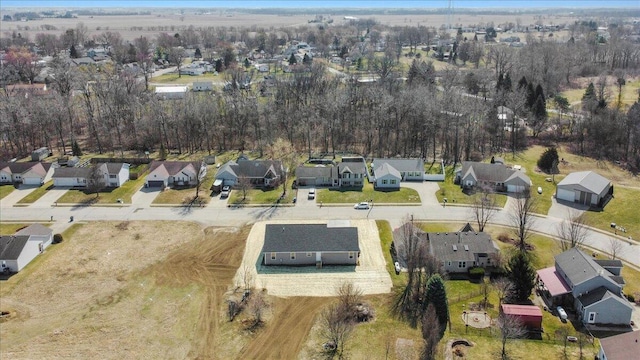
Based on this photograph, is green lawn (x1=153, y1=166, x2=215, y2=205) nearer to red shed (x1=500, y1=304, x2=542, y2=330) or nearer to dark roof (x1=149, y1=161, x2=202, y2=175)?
dark roof (x1=149, y1=161, x2=202, y2=175)

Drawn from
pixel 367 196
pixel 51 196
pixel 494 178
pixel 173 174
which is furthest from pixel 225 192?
pixel 494 178

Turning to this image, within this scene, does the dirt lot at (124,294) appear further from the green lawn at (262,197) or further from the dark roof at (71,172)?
the dark roof at (71,172)

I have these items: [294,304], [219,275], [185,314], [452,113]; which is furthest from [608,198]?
[185,314]

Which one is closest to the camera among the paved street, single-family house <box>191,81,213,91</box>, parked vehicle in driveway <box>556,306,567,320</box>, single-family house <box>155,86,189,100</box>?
parked vehicle in driveway <box>556,306,567,320</box>

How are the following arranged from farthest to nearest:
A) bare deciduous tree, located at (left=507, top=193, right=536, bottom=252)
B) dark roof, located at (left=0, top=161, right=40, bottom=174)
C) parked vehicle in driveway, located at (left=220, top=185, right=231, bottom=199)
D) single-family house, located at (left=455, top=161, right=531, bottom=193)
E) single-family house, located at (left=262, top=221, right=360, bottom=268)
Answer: dark roof, located at (left=0, top=161, right=40, bottom=174), single-family house, located at (left=455, top=161, right=531, bottom=193), parked vehicle in driveway, located at (left=220, top=185, right=231, bottom=199), bare deciduous tree, located at (left=507, top=193, right=536, bottom=252), single-family house, located at (left=262, top=221, right=360, bottom=268)

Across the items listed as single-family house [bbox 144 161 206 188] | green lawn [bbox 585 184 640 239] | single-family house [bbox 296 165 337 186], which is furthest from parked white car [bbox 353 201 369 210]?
green lawn [bbox 585 184 640 239]
